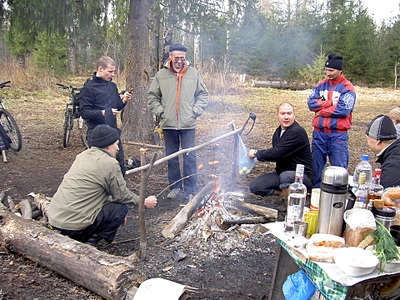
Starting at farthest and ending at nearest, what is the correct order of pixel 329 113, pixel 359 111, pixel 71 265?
pixel 359 111 < pixel 329 113 < pixel 71 265

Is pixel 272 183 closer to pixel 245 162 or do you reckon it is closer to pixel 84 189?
pixel 245 162

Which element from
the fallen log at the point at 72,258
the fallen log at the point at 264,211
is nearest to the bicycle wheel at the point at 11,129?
the fallen log at the point at 72,258

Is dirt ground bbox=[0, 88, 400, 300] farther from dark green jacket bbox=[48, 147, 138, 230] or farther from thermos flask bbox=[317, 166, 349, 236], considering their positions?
thermos flask bbox=[317, 166, 349, 236]

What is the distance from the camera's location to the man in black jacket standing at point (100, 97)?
16.3 feet

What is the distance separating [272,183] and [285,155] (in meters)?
0.40

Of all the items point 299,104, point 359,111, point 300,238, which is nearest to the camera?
point 300,238

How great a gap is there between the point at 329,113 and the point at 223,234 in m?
2.22

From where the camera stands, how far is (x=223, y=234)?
3914mm

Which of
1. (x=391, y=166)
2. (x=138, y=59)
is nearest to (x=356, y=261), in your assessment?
(x=391, y=166)

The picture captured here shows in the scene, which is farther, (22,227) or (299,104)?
(299,104)

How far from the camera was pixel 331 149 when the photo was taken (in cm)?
500

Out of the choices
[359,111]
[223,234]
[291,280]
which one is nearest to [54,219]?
[223,234]

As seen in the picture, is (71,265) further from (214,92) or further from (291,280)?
(214,92)

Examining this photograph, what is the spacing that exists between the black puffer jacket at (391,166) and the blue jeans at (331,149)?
200cm
